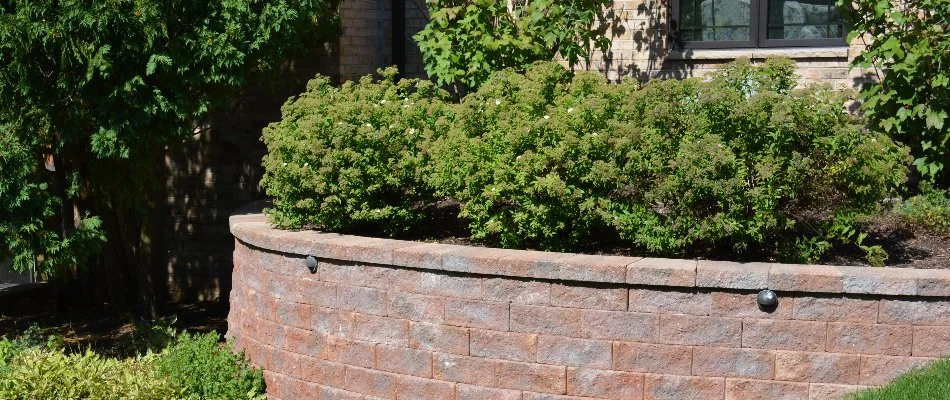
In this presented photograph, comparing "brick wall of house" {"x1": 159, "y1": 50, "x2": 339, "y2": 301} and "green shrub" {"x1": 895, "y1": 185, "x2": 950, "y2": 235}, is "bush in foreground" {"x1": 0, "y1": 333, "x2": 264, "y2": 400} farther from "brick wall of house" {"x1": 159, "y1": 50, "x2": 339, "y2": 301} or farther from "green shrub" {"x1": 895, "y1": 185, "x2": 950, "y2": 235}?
"green shrub" {"x1": 895, "y1": 185, "x2": 950, "y2": 235}

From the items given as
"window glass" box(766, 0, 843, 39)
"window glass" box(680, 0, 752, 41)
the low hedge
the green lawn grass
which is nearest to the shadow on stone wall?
"window glass" box(680, 0, 752, 41)

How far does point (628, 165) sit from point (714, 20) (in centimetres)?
374

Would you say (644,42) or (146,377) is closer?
(146,377)

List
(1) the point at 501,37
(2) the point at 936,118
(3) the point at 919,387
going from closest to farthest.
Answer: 1. (3) the point at 919,387
2. (2) the point at 936,118
3. (1) the point at 501,37

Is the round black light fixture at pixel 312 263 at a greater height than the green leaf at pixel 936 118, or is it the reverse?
the green leaf at pixel 936 118

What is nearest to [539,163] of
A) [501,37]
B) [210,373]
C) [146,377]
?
[210,373]

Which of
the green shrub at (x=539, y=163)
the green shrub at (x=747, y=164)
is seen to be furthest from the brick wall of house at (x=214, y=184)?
the green shrub at (x=747, y=164)

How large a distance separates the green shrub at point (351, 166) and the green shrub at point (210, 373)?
0.93 metres

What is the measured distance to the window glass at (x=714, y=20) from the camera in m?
9.24

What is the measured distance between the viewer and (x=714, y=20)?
9.33 m

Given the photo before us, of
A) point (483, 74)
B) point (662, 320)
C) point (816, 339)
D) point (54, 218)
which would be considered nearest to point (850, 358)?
point (816, 339)

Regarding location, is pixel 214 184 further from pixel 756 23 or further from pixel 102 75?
pixel 756 23

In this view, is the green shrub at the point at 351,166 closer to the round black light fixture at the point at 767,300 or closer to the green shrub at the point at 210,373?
the green shrub at the point at 210,373

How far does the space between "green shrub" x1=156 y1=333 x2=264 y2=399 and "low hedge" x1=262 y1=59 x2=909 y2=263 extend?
3.27ft
